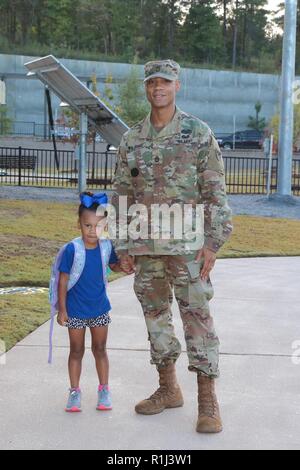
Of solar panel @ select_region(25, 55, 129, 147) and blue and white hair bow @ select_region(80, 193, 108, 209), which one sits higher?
solar panel @ select_region(25, 55, 129, 147)

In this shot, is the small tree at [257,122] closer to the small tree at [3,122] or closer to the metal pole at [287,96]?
the small tree at [3,122]

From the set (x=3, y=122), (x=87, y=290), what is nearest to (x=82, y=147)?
(x=87, y=290)

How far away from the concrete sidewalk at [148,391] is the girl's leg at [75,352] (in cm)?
18

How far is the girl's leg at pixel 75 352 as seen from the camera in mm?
4055

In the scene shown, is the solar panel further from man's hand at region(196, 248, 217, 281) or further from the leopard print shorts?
man's hand at region(196, 248, 217, 281)

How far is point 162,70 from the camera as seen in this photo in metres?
3.85

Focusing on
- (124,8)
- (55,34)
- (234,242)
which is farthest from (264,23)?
(234,242)

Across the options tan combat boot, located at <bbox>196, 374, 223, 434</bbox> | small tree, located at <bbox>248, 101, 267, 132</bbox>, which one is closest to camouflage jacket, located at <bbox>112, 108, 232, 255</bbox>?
tan combat boot, located at <bbox>196, 374, 223, 434</bbox>

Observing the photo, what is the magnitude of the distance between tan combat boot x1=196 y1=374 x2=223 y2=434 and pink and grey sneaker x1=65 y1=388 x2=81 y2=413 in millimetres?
676

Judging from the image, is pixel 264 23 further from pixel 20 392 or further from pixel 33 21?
pixel 20 392

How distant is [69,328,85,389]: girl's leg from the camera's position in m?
4.05

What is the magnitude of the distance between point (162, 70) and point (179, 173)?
546mm

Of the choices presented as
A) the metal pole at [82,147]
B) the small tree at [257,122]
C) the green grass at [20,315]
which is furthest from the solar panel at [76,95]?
the small tree at [257,122]

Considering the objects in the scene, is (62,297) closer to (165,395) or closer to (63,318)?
(63,318)
